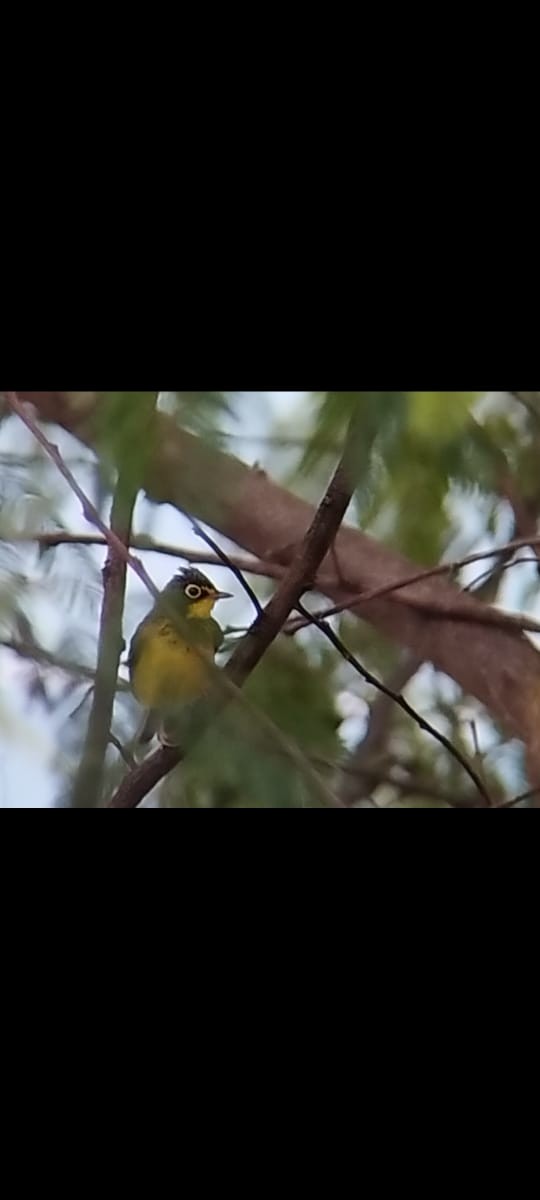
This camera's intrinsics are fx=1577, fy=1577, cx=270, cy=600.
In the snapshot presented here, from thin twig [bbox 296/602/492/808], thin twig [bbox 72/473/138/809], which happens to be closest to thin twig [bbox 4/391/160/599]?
thin twig [bbox 72/473/138/809]

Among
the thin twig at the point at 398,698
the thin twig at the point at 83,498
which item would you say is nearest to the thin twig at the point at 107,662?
the thin twig at the point at 83,498

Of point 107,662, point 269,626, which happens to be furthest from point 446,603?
point 107,662

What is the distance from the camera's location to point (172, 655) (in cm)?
125

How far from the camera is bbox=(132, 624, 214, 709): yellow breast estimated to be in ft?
4.09

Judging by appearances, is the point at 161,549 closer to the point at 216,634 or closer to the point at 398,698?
the point at 216,634

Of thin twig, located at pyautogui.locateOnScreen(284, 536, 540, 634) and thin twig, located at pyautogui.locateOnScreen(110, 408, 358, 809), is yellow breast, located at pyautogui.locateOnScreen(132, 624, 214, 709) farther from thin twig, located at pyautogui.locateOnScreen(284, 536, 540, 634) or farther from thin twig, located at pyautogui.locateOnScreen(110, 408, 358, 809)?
thin twig, located at pyautogui.locateOnScreen(284, 536, 540, 634)

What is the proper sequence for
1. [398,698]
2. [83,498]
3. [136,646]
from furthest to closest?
[398,698] < [136,646] < [83,498]

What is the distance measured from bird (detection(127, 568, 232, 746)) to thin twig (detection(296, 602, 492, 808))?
90 mm

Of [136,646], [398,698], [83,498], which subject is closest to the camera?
[83,498]

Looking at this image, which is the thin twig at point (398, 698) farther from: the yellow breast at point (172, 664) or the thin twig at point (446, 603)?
the yellow breast at point (172, 664)

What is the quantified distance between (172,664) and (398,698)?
317mm
